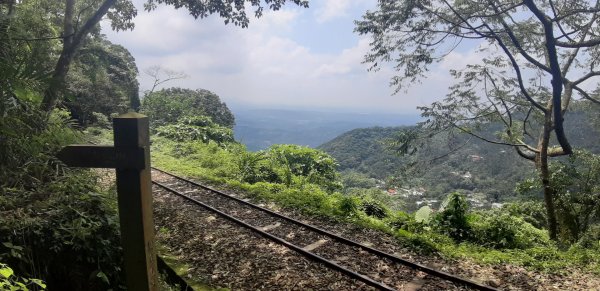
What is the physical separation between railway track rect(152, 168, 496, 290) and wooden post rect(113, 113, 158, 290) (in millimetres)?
3663

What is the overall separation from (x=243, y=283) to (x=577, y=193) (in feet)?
29.6

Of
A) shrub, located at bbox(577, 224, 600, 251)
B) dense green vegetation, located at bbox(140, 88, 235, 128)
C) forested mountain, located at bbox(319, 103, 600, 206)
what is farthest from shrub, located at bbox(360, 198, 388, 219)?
dense green vegetation, located at bbox(140, 88, 235, 128)

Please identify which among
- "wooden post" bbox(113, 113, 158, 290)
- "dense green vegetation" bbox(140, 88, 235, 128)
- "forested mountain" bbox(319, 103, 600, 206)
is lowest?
"forested mountain" bbox(319, 103, 600, 206)

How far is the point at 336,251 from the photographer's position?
665 cm

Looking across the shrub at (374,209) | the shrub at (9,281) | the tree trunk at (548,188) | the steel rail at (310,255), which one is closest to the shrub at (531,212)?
the tree trunk at (548,188)

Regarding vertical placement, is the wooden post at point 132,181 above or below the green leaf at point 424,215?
above

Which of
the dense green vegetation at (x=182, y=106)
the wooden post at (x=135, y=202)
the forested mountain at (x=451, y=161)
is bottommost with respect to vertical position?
the forested mountain at (x=451, y=161)

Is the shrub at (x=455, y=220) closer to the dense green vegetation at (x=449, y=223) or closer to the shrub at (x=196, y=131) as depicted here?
the dense green vegetation at (x=449, y=223)

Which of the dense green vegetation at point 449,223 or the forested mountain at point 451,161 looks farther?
the forested mountain at point 451,161

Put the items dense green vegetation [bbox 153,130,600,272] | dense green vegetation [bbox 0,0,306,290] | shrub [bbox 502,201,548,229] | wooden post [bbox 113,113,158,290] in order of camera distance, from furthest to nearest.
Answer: shrub [bbox 502,201,548,229] → dense green vegetation [bbox 153,130,600,272] → dense green vegetation [bbox 0,0,306,290] → wooden post [bbox 113,113,158,290]

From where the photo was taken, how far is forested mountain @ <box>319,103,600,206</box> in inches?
485

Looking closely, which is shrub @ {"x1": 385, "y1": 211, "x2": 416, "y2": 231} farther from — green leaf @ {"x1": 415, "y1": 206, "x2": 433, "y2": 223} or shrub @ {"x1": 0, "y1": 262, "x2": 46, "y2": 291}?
shrub @ {"x1": 0, "y1": 262, "x2": 46, "y2": 291}

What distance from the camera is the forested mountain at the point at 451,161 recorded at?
1231 cm

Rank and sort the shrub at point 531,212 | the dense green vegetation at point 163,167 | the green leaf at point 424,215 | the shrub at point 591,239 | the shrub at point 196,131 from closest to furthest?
the dense green vegetation at point 163,167 < the shrub at point 591,239 < the green leaf at point 424,215 < the shrub at point 531,212 < the shrub at point 196,131
